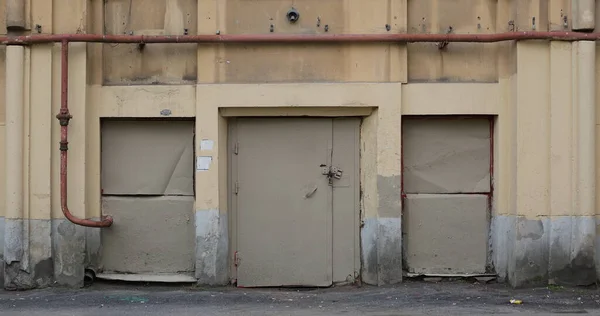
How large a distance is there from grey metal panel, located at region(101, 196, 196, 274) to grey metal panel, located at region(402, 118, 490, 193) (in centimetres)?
249

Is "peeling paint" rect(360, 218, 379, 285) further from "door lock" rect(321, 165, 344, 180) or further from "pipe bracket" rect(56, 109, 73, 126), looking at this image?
"pipe bracket" rect(56, 109, 73, 126)

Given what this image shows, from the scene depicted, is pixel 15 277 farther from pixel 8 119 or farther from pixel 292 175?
pixel 292 175

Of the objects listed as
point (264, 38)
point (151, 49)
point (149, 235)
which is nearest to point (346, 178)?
point (264, 38)

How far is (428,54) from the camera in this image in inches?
347

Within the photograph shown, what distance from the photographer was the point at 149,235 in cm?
902

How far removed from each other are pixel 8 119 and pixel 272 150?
2805 millimetres

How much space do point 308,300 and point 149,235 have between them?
6.41 ft

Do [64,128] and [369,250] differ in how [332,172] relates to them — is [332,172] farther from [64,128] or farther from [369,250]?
[64,128]

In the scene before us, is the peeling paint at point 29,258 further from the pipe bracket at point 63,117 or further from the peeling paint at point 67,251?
the pipe bracket at point 63,117

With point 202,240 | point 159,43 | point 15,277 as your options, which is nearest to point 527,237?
point 202,240

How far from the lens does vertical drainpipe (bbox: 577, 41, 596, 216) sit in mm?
8453

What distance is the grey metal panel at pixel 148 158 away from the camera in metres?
9.00

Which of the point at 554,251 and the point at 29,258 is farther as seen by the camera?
the point at 29,258

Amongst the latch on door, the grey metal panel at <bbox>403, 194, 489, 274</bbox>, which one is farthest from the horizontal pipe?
the grey metal panel at <bbox>403, 194, 489, 274</bbox>
